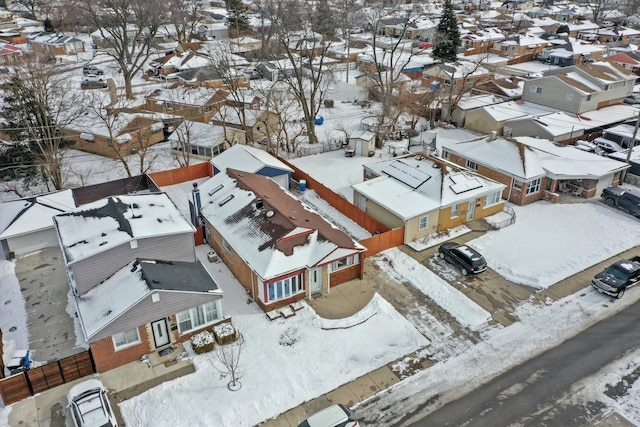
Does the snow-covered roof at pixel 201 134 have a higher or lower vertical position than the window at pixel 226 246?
higher

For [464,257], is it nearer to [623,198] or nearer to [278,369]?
[278,369]

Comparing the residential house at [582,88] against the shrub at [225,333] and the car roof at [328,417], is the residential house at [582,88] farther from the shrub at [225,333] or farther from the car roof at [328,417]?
the car roof at [328,417]

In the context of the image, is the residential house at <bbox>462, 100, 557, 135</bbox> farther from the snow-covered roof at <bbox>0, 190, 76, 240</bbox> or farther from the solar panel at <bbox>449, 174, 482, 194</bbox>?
the snow-covered roof at <bbox>0, 190, 76, 240</bbox>

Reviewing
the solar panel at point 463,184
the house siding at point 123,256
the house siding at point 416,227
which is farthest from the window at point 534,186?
the house siding at point 123,256

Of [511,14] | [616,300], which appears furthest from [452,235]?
[511,14]

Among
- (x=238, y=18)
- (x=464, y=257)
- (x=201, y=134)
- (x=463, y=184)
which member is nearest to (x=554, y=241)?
(x=463, y=184)

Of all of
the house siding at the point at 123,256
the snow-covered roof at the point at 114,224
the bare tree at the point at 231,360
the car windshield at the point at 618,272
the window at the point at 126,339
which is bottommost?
the bare tree at the point at 231,360

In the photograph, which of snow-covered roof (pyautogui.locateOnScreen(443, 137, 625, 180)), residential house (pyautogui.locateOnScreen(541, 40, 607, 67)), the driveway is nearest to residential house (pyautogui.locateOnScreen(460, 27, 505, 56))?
residential house (pyautogui.locateOnScreen(541, 40, 607, 67))
